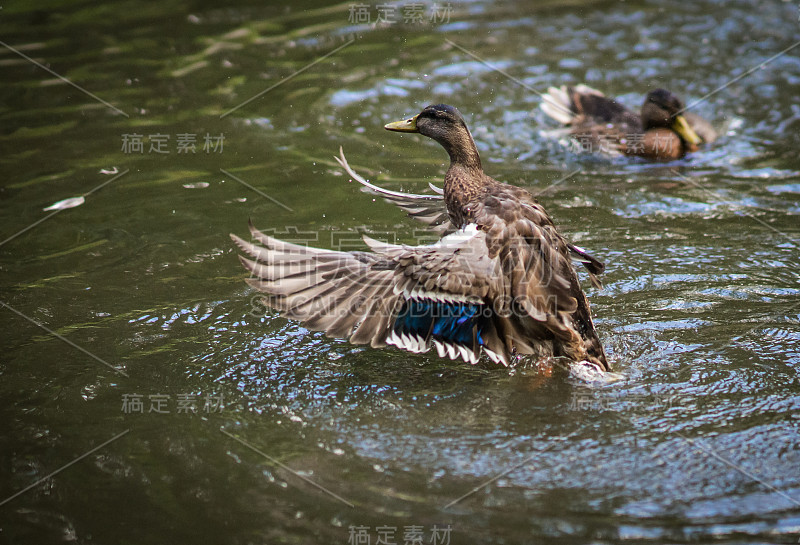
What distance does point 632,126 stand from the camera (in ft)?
26.3

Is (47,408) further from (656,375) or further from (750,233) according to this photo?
(750,233)

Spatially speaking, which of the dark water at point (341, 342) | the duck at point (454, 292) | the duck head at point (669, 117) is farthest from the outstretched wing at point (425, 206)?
the duck head at point (669, 117)

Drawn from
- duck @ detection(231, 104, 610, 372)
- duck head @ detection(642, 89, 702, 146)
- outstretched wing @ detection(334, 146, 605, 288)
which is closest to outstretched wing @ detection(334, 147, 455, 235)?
outstretched wing @ detection(334, 146, 605, 288)

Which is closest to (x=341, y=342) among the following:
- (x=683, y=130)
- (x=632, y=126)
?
(x=632, y=126)

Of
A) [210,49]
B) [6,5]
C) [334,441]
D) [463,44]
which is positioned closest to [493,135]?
[463,44]

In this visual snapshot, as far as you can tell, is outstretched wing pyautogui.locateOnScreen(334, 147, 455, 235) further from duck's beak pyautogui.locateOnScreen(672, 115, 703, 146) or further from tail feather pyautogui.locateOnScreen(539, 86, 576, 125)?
duck's beak pyautogui.locateOnScreen(672, 115, 703, 146)

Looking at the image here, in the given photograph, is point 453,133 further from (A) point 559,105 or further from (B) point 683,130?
(B) point 683,130

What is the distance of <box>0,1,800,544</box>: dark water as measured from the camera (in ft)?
12.1

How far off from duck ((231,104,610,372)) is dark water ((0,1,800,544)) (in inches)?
12.1

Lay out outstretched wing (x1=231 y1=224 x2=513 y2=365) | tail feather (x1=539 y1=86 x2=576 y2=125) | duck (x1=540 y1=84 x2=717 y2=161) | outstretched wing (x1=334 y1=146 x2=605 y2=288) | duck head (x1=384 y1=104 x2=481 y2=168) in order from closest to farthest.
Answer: outstretched wing (x1=231 y1=224 x2=513 y2=365) → duck head (x1=384 y1=104 x2=481 y2=168) → outstretched wing (x1=334 y1=146 x2=605 y2=288) → duck (x1=540 y1=84 x2=717 y2=161) → tail feather (x1=539 y1=86 x2=576 y2=125)

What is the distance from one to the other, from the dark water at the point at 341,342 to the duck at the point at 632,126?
7.8 inches

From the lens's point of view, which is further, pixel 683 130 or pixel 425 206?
pixel 683 130

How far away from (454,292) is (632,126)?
4.50m

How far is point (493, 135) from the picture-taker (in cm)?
806
